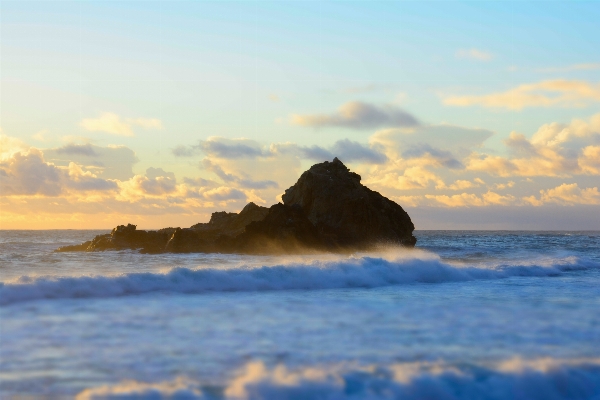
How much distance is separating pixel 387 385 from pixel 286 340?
108 inches

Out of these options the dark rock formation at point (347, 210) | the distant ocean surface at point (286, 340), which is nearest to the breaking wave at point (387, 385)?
the distant ocean surface at point (286, 340)

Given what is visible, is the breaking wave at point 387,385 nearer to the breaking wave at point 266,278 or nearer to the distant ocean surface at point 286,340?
the distant ocean surface at point 286,340

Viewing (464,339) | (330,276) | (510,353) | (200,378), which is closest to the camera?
(200,378)

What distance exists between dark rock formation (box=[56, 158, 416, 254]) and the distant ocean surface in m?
23.5

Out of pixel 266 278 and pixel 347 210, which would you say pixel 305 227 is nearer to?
pixel 347 210

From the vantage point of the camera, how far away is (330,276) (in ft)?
64.2

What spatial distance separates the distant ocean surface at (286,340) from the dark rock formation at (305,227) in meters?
23.5

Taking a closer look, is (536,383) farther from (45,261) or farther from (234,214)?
(234,214)

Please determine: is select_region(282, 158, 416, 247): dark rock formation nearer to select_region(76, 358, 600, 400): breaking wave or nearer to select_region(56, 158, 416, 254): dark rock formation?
select_region(56, 158, 416, 254): dark rock formation

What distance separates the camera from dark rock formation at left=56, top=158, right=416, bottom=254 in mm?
41438

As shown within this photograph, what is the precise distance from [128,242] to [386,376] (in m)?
40.5

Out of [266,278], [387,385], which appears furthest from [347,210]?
[387,385]

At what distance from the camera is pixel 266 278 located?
18.6 meters

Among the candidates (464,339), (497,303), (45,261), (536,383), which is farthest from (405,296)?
(45,261)
